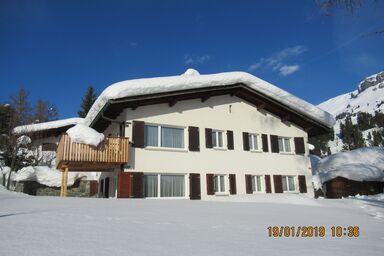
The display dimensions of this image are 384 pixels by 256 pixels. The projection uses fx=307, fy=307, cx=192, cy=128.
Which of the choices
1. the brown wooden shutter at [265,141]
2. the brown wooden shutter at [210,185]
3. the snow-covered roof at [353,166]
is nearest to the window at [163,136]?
the brown wooden shutter at [210,185]

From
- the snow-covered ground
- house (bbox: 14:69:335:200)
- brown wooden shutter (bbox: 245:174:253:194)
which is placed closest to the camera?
the snow-covered ground

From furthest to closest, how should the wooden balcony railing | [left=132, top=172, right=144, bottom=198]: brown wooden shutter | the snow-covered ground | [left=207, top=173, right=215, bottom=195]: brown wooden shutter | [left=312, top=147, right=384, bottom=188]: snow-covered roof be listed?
[left=312, top=147, right=384, bottom=188]: snow-covered roof
[left=207, top=173, right=215, bottom=195]: brown wooden shutter
[left=132, top=172, right=144, bottom=198]: brown wooden shutter
the wooden balcony railing
the snow-covered ground

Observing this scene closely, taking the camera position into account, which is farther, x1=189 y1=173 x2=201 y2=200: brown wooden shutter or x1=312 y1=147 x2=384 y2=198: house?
x1=312 y1=147 x2=384 y2=198: house

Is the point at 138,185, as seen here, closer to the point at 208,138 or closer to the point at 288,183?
the point at 208,138

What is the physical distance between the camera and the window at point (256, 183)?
17.6 metres

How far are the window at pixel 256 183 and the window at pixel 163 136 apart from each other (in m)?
4.94

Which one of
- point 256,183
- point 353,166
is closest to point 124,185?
point 256,183

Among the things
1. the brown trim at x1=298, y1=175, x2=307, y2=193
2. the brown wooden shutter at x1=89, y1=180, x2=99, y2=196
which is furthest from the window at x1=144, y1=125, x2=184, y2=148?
the brown trim at x1=298, y1=175, x2=307, y2=193

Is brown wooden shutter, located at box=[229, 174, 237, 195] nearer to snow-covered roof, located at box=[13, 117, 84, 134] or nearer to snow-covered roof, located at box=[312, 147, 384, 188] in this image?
snow-covered roof, located at box=[312, 147, 384, 188]

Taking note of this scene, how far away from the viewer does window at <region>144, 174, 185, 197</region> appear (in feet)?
47.1

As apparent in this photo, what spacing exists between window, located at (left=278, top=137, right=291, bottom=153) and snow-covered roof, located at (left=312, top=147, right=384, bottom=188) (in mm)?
7503

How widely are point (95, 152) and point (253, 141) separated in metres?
9.36

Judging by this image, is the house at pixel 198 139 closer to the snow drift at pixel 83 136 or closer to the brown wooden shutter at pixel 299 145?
the brown wooden shutter at pixel 299 145

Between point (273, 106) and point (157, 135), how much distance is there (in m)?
8.05
